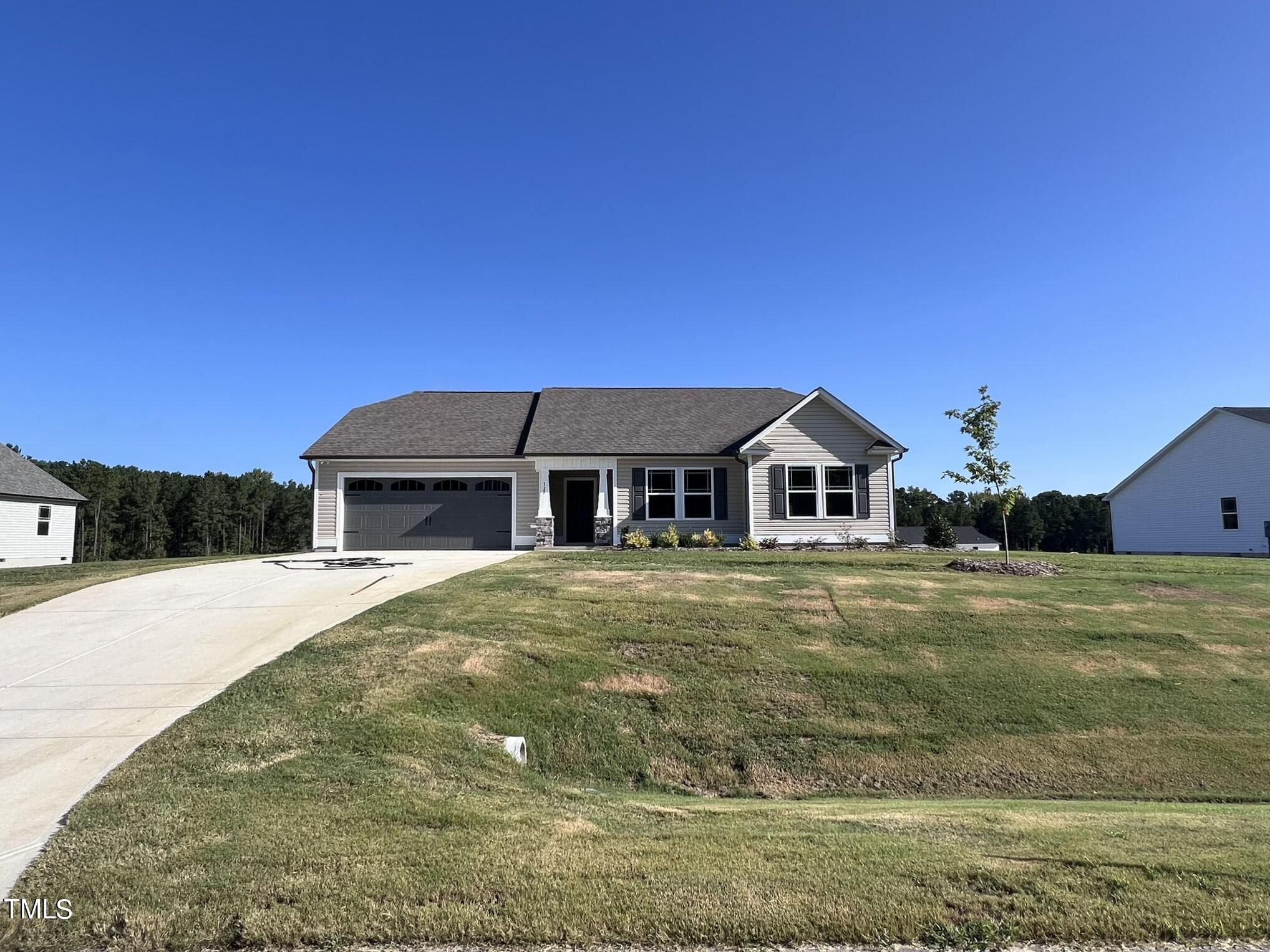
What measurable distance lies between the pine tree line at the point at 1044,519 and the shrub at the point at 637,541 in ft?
259

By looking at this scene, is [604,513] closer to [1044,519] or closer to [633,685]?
[633,685]

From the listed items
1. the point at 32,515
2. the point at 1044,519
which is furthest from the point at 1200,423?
the point at 1044,519

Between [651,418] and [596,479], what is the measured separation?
10.3ft

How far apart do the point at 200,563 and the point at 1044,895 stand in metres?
19.9

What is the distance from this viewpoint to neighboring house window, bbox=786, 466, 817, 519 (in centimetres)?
2178

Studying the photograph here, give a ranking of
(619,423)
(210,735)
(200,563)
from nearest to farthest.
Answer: (210,735), (200,563), (619,423)

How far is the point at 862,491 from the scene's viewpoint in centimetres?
2175

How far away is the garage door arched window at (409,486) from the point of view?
2288 cm

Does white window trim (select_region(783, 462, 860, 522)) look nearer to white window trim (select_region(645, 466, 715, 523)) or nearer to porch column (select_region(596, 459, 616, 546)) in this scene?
white window trim (select_region(645, 466, 715, 523))

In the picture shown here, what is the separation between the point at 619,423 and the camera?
2447 centimetres

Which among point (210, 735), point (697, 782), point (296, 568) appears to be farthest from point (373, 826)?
point (296, 568)

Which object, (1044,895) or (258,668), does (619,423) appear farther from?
(1044,895)

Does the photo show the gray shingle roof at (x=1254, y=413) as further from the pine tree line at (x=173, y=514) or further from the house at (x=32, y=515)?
the pine tree line at (x=173, y=514)

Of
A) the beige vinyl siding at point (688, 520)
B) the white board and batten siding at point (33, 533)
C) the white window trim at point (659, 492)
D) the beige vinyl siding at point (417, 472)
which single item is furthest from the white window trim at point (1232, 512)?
the white board and batten siding at point (33, 533)
